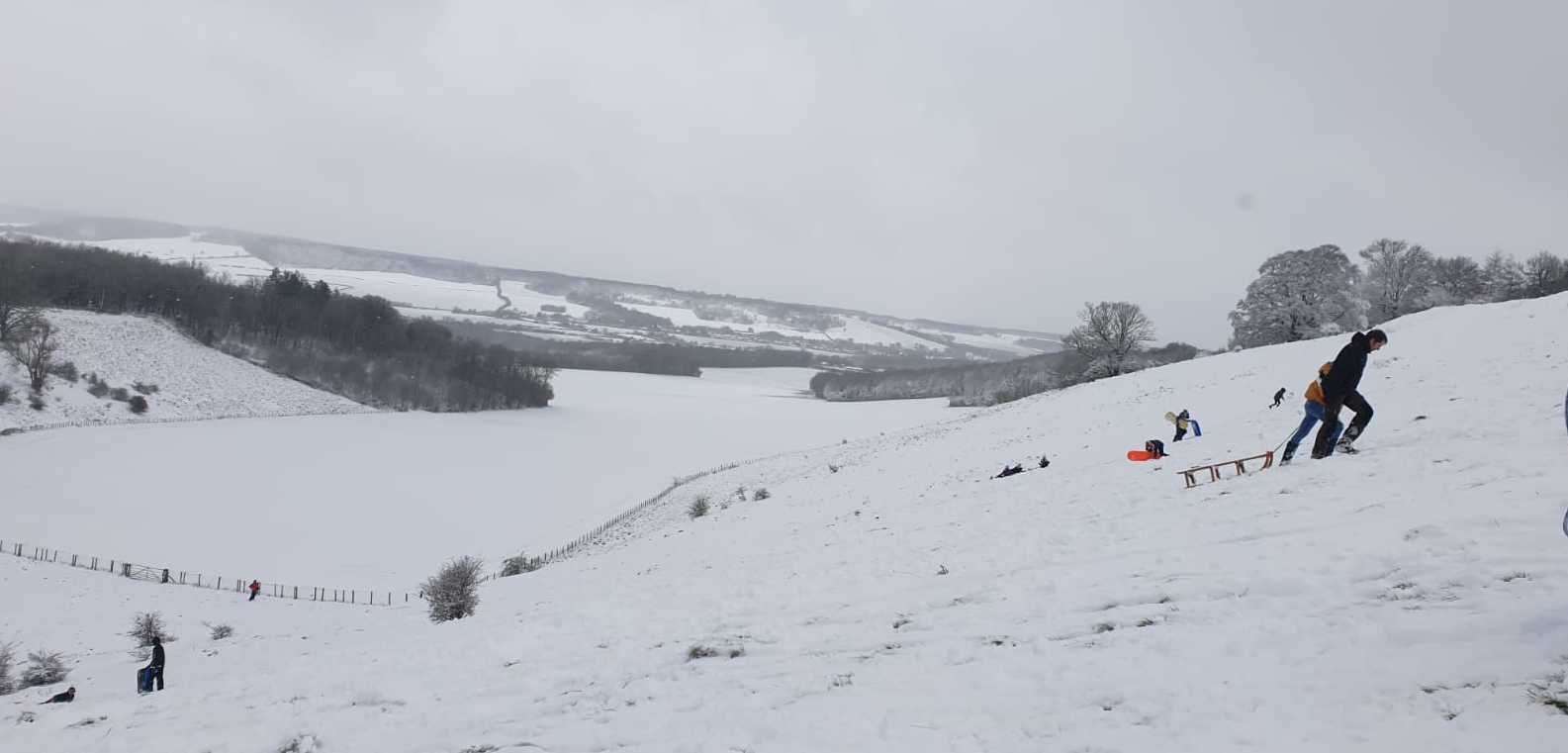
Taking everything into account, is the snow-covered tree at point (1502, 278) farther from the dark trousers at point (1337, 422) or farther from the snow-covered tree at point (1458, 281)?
the dark trousers at point (1337, 422)

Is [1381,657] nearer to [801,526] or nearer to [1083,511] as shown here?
[1083,511]

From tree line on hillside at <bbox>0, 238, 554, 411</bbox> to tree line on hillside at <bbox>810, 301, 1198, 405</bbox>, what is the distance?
68477mm

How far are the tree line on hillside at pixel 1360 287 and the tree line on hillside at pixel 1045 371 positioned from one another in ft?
29.5

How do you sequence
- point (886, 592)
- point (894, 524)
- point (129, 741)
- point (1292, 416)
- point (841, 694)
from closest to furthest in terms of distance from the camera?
point (841, 694) → point (129, 741) → point (886, 592) → point (894, 524) → point (1292, 416)

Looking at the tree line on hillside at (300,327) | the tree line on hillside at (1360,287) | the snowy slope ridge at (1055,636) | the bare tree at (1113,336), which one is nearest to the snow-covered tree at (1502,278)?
the tree line on hillside at (1360,287)

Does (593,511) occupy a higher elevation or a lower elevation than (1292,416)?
lower

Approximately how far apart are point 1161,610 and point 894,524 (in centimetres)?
976

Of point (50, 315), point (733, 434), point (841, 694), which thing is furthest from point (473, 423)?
point (841, 694)

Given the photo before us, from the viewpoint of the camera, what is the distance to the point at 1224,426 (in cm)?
2066

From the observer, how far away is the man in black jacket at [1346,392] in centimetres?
1121

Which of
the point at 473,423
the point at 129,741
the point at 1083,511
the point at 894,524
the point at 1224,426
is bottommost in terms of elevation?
the point at 473,423

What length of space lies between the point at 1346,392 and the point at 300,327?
11008cm

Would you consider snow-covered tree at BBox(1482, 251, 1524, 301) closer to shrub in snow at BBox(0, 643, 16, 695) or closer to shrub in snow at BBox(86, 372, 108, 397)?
shrub in snow at BBox(0, 643, 16, 695)

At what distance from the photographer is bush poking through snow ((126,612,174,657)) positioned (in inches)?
779
